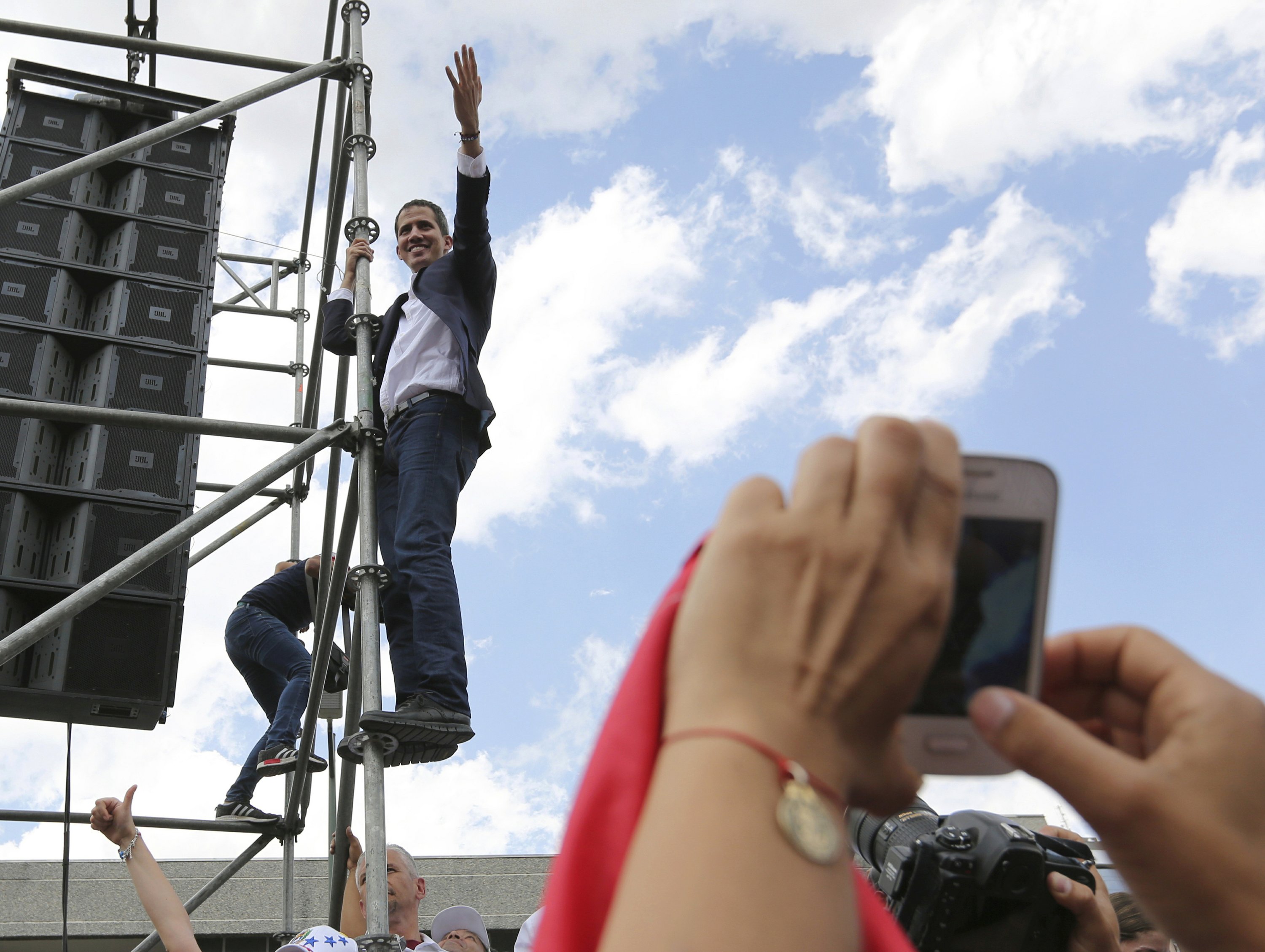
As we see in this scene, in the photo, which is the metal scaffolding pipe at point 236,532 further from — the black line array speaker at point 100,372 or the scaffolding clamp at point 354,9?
the scaffolding clamp at point 354,9

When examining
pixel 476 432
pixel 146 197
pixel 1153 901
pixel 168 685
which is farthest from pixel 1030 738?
pixel 146 197

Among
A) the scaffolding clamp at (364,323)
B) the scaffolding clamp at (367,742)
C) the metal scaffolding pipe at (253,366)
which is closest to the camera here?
the scaffolding clamp at (367,742)

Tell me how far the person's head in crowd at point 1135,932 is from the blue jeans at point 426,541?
142cm

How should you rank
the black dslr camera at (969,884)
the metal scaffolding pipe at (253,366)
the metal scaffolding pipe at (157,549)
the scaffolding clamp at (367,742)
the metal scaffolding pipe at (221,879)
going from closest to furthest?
the black dslr camera at (969,884), the scaffolding clamp at (367,742), the metal scaffolding pipe at (157,549), the metal scaffolding pipe at (221,879), the metal scaffolding pipe at (253,366)

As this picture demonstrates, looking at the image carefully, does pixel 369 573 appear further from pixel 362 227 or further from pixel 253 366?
pixel 253 366

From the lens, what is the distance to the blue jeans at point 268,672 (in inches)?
150

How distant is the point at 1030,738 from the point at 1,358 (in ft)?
13.6

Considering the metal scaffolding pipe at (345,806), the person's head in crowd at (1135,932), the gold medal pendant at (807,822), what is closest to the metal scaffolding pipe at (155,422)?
the metal scaffolding pipe at (345,806)

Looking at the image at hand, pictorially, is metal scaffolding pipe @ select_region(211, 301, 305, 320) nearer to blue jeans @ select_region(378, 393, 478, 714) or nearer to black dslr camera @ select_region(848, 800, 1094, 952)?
blue jeans @ select_region(378, 393, 478, 714)

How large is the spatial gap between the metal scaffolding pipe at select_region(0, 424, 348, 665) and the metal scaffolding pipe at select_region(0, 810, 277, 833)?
87 cm

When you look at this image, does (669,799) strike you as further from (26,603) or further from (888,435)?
(26,603)

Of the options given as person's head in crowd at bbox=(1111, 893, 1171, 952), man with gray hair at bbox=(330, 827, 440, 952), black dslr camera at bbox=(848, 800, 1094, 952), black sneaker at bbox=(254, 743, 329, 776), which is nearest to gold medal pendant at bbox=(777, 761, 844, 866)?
black dslr camera at bbox=(848, 800, 1094, 952)

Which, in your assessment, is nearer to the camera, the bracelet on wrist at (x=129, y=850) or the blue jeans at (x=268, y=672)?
the bracelet on wrist at (x=129, y=850)

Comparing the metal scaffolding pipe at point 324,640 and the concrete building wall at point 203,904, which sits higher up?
the metal scaffolding pipe at point 324,640
